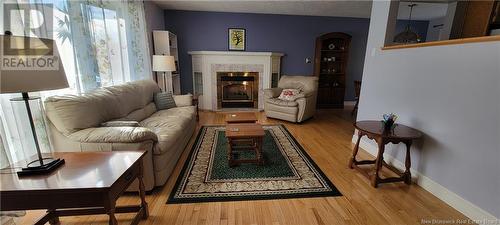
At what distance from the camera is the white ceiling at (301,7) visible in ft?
13.4

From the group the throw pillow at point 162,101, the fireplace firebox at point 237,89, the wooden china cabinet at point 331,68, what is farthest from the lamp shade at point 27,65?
the wooden china cabinet at point 331,68

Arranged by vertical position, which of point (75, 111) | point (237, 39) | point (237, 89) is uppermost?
point (237, 39)

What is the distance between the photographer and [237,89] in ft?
17.3

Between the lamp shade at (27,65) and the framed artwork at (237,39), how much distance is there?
13.4ft

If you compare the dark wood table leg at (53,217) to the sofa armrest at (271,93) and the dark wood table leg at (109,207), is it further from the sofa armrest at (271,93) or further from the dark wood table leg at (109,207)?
the sofa armrest at (271,93)

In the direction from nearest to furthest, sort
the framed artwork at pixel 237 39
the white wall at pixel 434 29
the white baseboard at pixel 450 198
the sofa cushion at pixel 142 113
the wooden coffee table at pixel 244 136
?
the white baseboard at pixel 450 198
the wooden coffee table at pixel 244 136
the sofa cushion at pixel 142 113
the framed artwork at pixel 237 39
the white wall at pixel 434 29

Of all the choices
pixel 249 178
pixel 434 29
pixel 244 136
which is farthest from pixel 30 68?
pixel 434 29

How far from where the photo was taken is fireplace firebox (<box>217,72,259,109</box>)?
5090mm

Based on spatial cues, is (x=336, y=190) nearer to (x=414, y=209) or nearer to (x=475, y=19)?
(x=414, y=209)

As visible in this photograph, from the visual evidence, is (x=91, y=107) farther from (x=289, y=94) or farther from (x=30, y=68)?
(x=289, y=94)

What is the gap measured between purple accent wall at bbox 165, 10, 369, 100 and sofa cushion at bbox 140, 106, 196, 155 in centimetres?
225

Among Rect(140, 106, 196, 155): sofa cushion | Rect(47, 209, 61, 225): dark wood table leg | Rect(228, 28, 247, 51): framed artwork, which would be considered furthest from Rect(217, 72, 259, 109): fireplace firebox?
Rect(47, 209, 61, 225): dark wood table leg

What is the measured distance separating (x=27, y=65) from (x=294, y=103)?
11.7 ft

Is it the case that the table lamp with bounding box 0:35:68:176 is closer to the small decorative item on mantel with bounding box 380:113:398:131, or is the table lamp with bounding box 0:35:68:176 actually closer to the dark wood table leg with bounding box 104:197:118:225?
the dark wood table leg with bounding box 104:197:118:225
